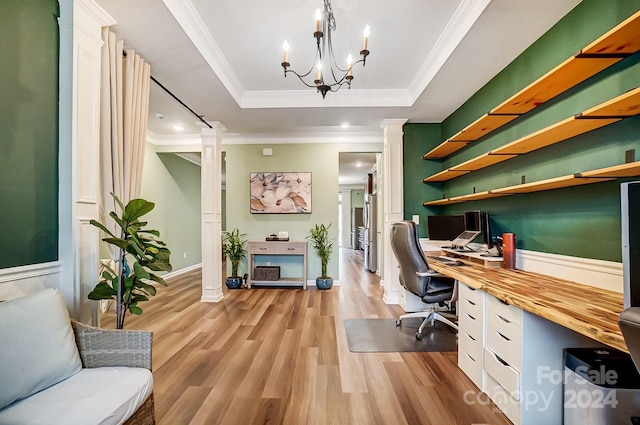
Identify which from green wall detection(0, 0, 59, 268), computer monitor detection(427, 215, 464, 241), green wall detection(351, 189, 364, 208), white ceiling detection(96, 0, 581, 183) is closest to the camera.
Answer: green wall detection(0, 0, 59, 268)

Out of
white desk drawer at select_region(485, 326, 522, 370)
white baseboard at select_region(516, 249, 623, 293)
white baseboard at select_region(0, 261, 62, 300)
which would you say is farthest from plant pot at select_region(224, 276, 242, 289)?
white baseboard at select_region(516, 249, 623, 293)

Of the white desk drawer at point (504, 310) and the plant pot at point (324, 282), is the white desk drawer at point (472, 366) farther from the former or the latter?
the plant pot at point (324, 282)

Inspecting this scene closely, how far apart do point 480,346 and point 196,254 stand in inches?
248

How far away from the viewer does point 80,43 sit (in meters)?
1.77

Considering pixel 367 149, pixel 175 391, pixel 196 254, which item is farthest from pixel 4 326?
pixel 196 254

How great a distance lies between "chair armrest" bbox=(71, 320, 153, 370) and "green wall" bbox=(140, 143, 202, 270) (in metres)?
3.98

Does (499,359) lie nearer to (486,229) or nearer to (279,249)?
(486,229)

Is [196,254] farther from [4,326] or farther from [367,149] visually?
[4,326]

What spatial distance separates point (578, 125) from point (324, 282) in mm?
3846

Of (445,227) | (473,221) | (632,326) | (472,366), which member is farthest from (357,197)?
(632,326)

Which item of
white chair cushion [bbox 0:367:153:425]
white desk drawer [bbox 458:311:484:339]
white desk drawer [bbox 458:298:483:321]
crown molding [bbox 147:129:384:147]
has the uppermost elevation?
crown molding [bbox 147:129:384:147]

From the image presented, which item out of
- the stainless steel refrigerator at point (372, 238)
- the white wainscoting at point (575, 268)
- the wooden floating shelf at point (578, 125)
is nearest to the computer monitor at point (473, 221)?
the white wainscoting at point (575, 268)

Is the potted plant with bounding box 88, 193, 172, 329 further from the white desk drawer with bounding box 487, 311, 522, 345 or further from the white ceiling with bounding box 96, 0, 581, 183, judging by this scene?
the white desk drawer with bounding box 487, 311, 522, 345

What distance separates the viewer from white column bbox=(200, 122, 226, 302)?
4.08 meters
